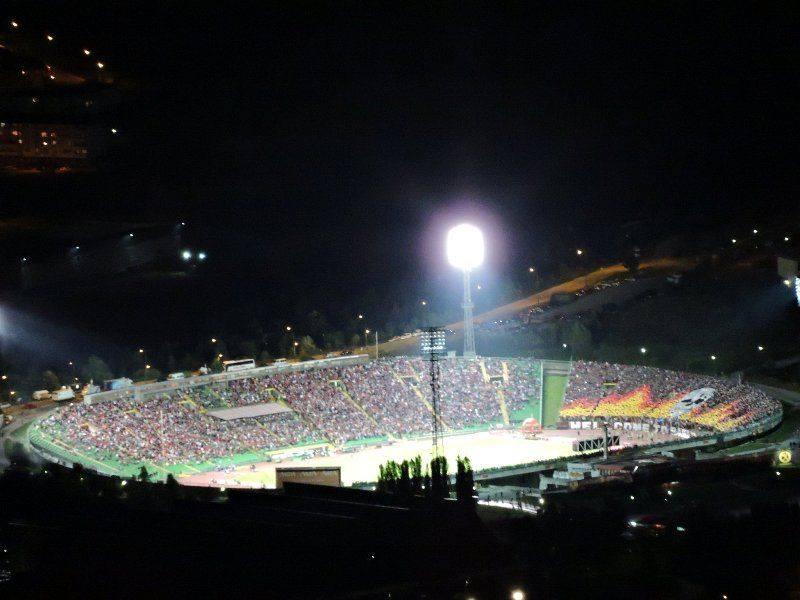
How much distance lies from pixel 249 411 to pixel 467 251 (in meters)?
8.47

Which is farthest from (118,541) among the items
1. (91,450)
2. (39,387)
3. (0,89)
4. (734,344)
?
(734,344)

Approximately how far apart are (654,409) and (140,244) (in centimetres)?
1270

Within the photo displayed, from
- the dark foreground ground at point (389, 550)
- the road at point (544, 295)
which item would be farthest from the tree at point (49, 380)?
the dark foreground ground at point (389, 550)

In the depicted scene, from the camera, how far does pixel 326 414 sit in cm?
2164

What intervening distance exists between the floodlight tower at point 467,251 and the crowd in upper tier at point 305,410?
1127 mm

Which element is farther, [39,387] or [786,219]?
[786,219]

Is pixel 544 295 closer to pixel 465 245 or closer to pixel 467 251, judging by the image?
pixel 467 251

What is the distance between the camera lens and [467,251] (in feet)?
82.9

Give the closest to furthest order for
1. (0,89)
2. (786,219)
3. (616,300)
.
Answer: (0,89), (616,300), (786,219)

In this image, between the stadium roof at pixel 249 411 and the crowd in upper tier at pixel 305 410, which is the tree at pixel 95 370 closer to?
the crowd in upper tier at pixel 305 410

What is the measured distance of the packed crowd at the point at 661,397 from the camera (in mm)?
18031

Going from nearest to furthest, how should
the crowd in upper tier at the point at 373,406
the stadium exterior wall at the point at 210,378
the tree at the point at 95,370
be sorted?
the crowd in upper tier at the point at 373,406, the stadium exterior wall at the point at 210,378, the tree at the point at 95,370

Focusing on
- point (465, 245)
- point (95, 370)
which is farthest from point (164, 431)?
point (465, 245)

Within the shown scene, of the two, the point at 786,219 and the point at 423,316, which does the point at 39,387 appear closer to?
the point at 423,316
